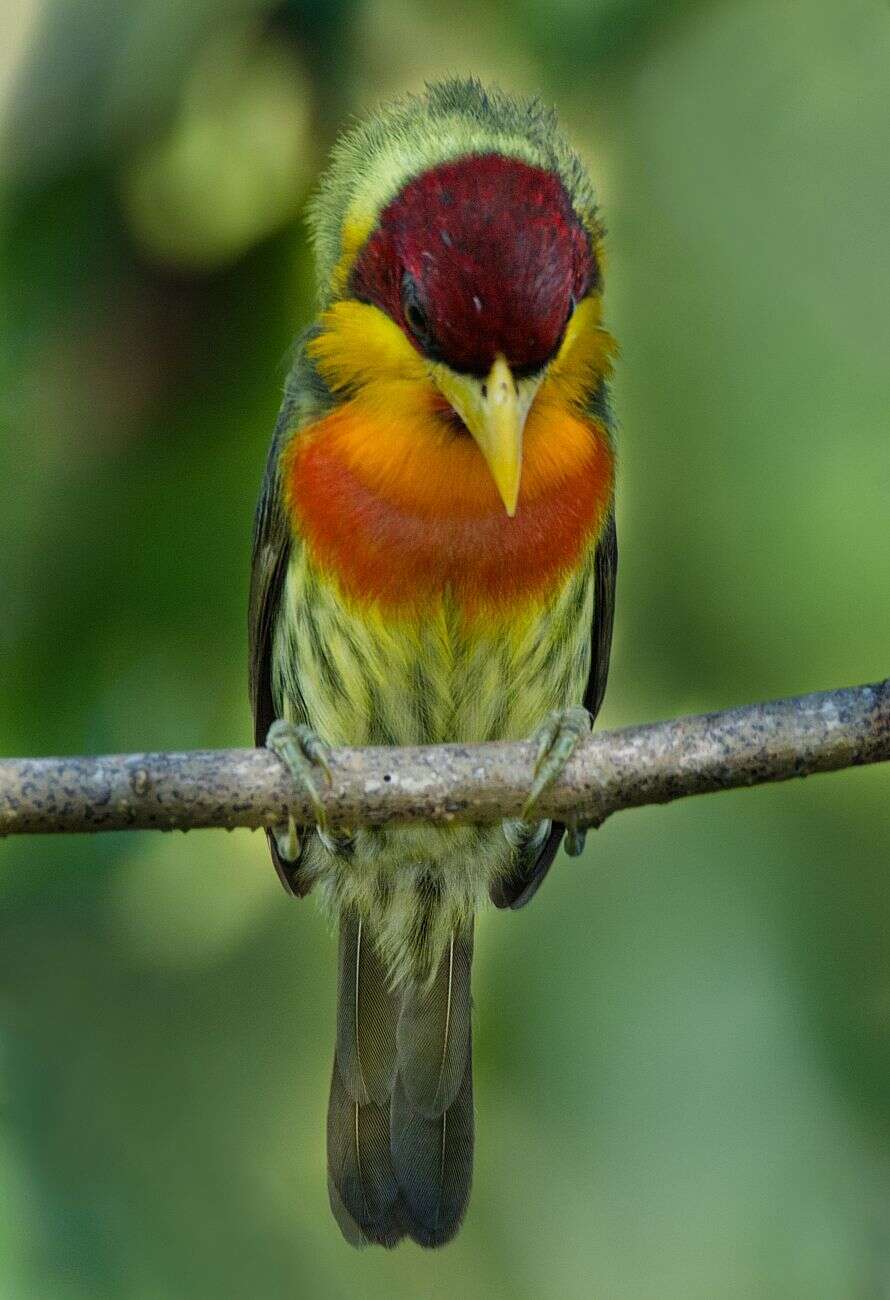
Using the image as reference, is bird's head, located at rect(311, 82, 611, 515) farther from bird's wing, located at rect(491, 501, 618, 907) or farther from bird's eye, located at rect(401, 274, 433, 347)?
bird's wing, located at rect(491, 501, 618, 907)

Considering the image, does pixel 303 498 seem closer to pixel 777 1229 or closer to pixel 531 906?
pixel 531 906

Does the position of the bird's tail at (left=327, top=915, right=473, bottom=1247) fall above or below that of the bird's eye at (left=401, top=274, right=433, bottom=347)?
below

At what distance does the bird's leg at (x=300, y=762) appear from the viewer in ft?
7.18

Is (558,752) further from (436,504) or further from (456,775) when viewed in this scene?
(436,504)

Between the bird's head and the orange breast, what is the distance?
4cm

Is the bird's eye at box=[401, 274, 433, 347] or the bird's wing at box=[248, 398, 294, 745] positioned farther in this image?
the bird's wing at box=[248, 398, 294, 745]

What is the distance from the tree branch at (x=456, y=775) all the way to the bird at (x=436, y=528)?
0.05 metres

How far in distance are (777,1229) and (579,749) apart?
31.6 inches

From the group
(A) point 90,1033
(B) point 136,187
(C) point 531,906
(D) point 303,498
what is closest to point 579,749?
(C) point 531,906

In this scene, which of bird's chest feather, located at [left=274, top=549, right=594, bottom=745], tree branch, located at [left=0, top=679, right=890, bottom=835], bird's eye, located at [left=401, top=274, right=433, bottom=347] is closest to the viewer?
tree branch, located at [left=0, top=679, right=890, bottom=835]

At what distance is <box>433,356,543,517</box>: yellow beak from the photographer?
7.11 ft

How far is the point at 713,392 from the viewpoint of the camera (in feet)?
8.06

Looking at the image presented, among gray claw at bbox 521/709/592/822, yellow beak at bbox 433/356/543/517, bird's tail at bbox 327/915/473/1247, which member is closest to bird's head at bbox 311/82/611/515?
yellow beak at bbox 433/356/543/517

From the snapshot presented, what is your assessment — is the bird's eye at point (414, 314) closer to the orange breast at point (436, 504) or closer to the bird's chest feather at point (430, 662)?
the orange breast at point (436, 504)
